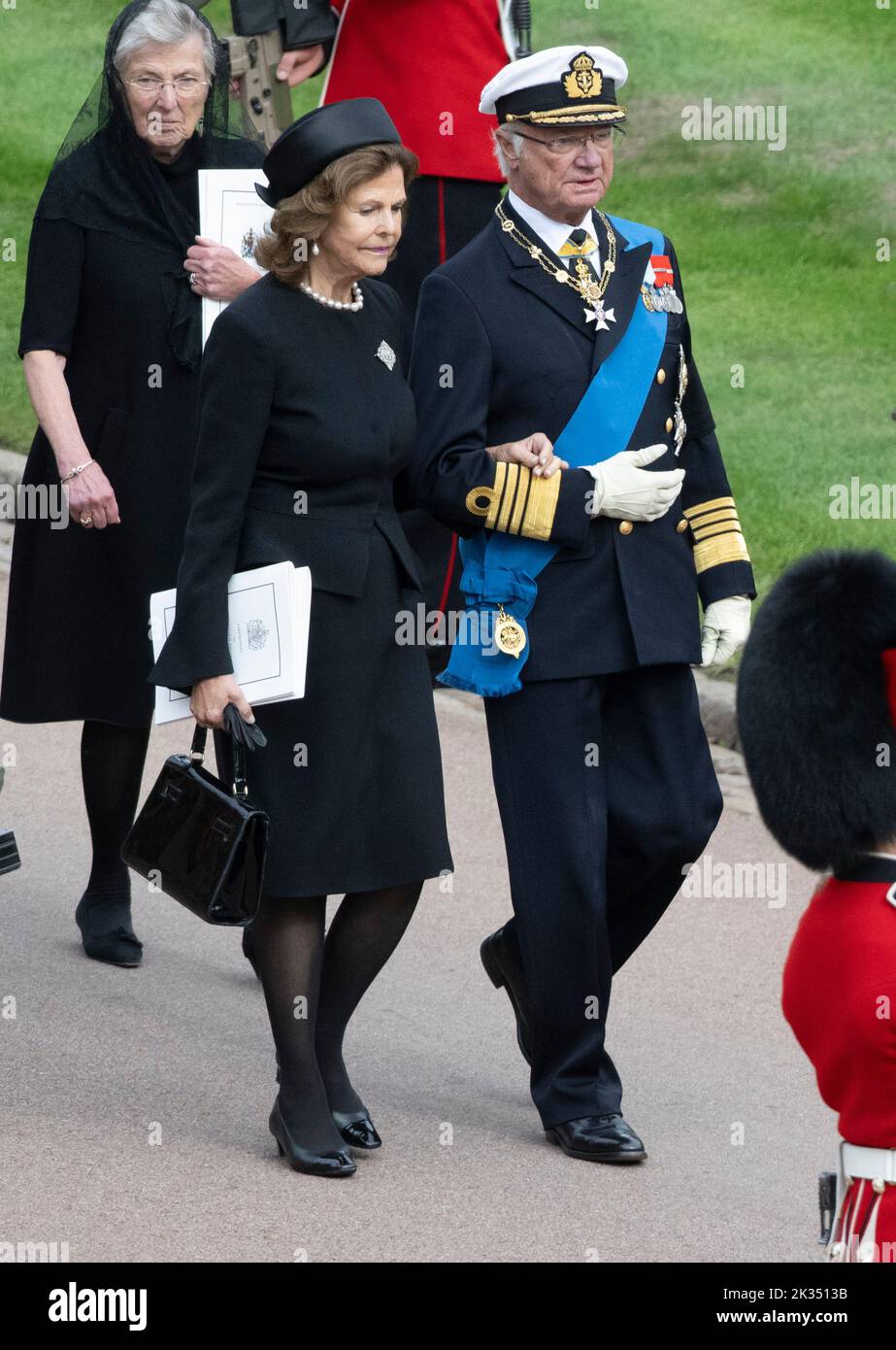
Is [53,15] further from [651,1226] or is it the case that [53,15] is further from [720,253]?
[651,1226]

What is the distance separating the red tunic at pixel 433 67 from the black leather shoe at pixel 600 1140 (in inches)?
119

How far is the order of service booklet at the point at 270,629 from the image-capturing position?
4305mm

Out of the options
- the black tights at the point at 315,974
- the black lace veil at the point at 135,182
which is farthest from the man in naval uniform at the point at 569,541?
the black lace veil at the point at 135,182

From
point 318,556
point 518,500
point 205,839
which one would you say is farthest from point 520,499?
point 205,839

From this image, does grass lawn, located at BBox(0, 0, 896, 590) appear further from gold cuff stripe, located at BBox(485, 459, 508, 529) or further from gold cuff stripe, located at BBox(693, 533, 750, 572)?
gold cuff stripe, located at BBox(485, 459, 508, 529)

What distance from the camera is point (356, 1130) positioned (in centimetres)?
464

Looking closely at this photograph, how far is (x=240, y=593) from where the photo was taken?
4379mm

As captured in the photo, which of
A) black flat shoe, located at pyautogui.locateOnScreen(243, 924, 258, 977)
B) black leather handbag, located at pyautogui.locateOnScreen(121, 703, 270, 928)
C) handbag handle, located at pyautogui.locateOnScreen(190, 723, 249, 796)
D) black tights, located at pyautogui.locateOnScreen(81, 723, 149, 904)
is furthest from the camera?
black tights, located at pyautogui.locateOnScreen(81, 723, 149, 904)

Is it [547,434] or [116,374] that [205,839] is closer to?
[547,434]

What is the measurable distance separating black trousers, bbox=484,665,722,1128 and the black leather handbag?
0.61 meters

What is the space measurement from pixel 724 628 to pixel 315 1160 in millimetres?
1314

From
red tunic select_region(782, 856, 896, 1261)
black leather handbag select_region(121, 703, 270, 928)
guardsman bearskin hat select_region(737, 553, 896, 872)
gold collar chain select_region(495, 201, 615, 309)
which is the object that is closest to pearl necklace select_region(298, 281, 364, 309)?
gold collar chain select_region(495, 201, 615, 309)

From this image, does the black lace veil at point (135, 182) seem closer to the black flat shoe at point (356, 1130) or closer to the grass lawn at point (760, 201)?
the black flat shoe at point (356, 1130)

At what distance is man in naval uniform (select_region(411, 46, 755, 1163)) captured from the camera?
4625 millimetres
